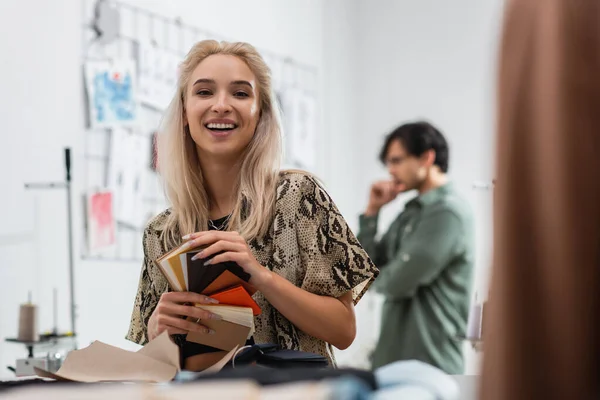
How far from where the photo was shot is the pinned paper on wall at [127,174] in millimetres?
3623

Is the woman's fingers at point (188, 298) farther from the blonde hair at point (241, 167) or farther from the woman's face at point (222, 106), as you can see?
the woman's face at point (222, 106)

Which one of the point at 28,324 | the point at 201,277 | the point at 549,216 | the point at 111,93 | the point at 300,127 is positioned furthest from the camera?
the point at 300,127

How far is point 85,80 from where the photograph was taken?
350 cm

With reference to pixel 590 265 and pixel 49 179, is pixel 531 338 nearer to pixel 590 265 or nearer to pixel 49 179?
pixel 590 265

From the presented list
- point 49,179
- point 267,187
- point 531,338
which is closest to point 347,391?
point 531,338

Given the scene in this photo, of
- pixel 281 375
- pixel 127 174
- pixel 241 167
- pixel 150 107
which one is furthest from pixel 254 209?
pixel 150 107

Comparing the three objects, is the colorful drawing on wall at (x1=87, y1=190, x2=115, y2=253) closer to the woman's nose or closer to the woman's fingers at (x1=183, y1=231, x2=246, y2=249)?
the woman's nose

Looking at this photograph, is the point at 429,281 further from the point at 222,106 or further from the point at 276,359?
the point at 276,359

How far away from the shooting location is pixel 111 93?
142 inches

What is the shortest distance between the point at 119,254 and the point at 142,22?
1104 millimetres

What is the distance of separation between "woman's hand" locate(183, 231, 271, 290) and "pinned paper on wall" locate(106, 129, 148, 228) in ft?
7.72

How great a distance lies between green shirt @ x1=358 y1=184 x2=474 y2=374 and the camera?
349cm

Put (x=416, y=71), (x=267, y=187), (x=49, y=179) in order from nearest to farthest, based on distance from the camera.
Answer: (x=267, y=187), (x=49, y=179), (x=416, y=71)

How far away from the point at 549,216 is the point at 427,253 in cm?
306
